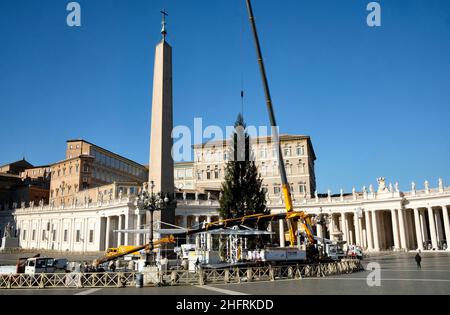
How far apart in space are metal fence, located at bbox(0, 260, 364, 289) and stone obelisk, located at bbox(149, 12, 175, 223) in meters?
8.02

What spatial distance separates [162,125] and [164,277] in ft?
37.0

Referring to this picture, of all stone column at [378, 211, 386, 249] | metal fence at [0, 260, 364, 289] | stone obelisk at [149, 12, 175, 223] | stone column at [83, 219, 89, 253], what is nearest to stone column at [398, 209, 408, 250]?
stone column at [378, 211, 386, 249]

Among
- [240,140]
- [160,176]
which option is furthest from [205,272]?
[240,140]

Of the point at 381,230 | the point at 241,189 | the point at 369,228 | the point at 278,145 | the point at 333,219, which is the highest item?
the point at 278,145

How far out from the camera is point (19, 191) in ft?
273

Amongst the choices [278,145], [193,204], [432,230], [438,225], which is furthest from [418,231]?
[278,145]

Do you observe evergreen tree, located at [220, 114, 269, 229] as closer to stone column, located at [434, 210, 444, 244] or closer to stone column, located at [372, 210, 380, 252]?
stone column, located at [372, 210, 380, 252]

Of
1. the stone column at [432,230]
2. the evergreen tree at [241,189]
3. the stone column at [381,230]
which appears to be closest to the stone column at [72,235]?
the evergreen tree at [241,189]

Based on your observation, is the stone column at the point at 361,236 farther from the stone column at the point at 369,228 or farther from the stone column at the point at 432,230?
the stone column at the point at 432,230

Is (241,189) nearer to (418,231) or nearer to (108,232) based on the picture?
(418,231)

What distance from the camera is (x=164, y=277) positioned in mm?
18125

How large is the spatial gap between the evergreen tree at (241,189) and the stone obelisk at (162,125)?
988 cm
